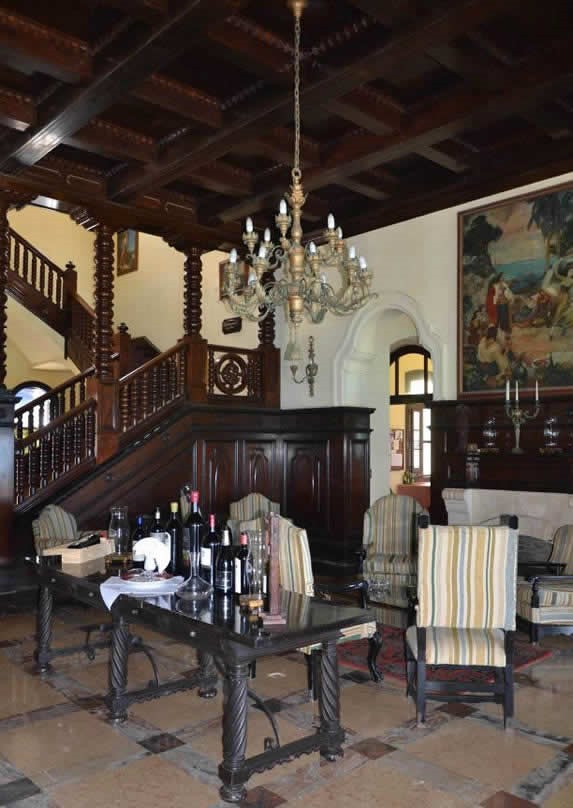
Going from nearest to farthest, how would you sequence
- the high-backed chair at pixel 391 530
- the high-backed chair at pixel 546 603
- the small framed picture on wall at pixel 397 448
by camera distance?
the high-backed chair at pixel 546 603 → the high-backed chair at pixel 391 530 → the small framed picture on wall at pixel 397 448

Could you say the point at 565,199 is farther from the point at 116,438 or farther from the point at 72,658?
the point at 72,658

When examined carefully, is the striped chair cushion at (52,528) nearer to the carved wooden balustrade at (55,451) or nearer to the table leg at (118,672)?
the carved wooden balustrade at (55,451)

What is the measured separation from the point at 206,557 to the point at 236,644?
96 cm

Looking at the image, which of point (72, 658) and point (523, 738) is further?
point (72, 658)

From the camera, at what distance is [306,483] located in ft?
30.2

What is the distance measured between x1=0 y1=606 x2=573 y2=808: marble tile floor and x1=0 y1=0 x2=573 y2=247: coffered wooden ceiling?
4.29 m

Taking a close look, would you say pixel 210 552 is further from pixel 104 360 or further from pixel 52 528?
pixel 104 360

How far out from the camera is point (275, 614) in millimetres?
3318

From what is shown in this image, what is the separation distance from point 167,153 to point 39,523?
3684mm

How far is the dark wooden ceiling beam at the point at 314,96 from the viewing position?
457cm

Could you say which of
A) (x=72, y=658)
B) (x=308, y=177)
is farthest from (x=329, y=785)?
(x=308, y=177)

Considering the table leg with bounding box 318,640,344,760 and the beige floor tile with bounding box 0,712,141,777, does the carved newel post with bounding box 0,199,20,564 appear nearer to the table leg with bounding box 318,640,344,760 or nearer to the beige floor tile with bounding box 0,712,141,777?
the beige floor tile with bounding box 0,712,141,777

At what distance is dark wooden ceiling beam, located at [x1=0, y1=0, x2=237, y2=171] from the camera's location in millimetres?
Answer: 4523

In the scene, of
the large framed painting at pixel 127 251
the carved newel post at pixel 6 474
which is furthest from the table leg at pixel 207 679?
the large framed painting at pixel 127 251
